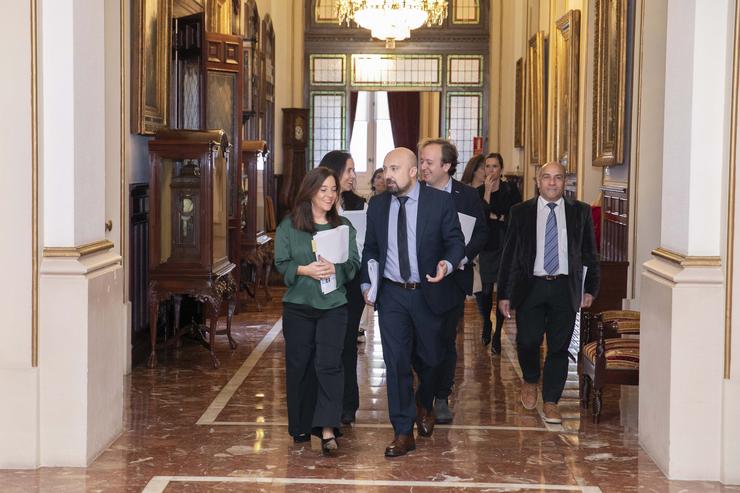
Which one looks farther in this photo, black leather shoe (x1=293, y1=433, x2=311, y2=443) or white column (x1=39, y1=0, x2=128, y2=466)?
black leather shoe (x1=293, y1=433, x2=311, y2=443)

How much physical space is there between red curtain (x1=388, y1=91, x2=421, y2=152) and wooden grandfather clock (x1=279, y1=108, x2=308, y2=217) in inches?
147

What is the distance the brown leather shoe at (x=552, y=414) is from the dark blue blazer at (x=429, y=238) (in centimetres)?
117

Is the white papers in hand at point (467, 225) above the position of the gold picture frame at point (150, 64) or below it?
below

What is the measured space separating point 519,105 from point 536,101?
2.23 metres

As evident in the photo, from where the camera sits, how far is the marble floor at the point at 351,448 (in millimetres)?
5219

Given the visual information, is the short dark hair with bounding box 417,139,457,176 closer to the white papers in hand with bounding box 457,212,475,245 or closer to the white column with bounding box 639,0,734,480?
the white papers in hand with bounding box 457,212,475,245

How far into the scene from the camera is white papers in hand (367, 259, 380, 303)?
5742mm

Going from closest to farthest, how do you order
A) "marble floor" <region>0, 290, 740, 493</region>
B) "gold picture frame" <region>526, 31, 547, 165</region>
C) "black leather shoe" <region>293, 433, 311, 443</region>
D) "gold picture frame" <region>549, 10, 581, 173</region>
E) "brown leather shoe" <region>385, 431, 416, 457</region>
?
1. "marble floor" <region>0, 290, 740, 493</region>
2. "brown leather shoe" <region>385, 431, 416, 457</region>
3. "black leather shoe" <region>293, 433, 311, 443</region>
4. "gold picture frame" <region>549, 10, 581, 173</region>
5. "gold picture frame" <region>526, 31, 547, 165</region>

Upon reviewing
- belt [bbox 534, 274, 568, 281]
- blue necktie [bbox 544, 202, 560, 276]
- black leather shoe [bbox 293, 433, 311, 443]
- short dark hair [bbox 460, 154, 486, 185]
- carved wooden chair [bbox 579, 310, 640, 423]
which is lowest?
black leather shoe [bbox 293, 433, 311, 443]

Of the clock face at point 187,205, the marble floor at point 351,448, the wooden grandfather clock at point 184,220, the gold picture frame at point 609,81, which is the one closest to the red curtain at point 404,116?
the gold picture frame at point 609,81

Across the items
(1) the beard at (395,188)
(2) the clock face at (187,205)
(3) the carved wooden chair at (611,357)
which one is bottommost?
(3) the carved wooden chair at (611,357)

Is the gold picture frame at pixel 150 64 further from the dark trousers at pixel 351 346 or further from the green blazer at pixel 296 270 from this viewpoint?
the green blazer at pixel 296 270

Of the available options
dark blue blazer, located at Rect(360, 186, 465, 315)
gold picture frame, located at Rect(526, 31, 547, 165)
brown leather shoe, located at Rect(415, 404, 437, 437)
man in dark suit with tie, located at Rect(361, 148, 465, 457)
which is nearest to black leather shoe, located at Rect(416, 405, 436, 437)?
brown leather shoe, located at Rect(415, 404, 437, 437)

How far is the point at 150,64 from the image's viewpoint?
9.04 meters
